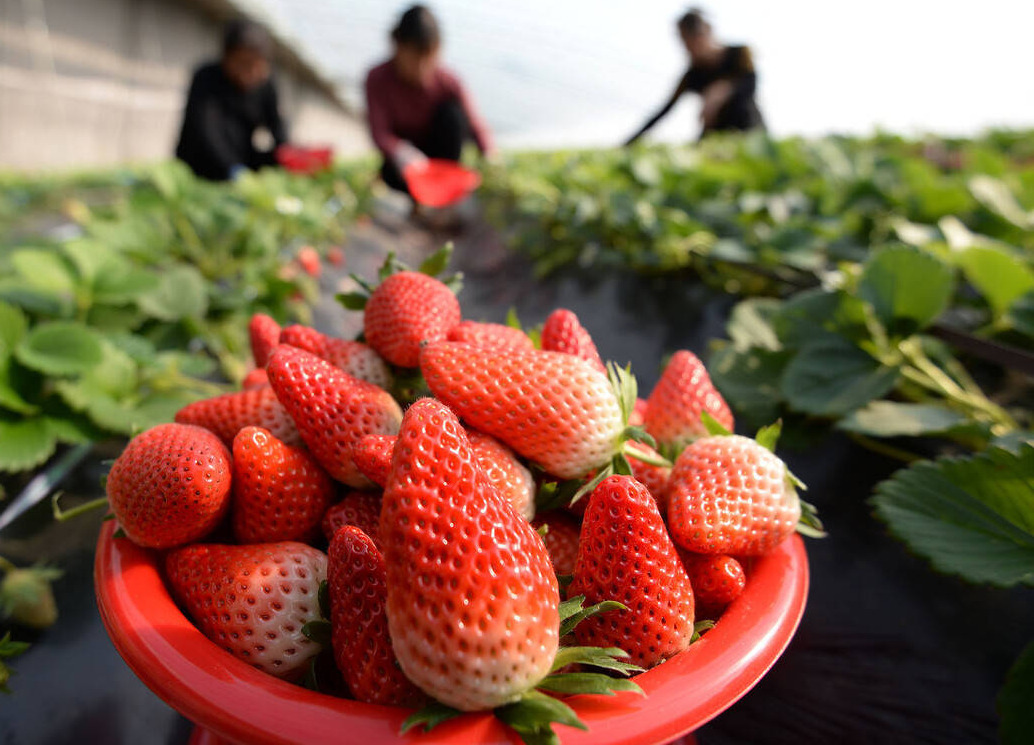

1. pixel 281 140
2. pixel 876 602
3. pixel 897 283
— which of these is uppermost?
pixel 897 283

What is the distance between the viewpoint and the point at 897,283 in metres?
1.10

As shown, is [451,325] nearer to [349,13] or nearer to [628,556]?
[628,556]

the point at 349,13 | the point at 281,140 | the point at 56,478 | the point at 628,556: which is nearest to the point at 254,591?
the point at 628,556

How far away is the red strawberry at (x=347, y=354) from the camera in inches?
28.9

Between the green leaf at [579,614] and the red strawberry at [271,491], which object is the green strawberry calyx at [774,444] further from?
the red strawberry at [271,491]

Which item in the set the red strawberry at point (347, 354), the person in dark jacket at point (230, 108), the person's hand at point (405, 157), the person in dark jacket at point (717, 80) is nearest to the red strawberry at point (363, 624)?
the red strawberry at point (347, 354)

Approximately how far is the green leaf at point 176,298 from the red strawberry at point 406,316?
82 centimetres

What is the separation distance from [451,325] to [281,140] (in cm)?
421

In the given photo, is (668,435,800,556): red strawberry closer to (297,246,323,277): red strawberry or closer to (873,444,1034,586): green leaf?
(873,444,1034,586): green leaf

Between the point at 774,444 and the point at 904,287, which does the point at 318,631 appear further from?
the point at 904,287

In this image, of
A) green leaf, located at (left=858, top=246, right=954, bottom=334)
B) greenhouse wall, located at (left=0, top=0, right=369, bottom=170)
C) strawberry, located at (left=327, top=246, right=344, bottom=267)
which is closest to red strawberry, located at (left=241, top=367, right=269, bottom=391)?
green leaf, located at (left=858, top=246, right=954, bottom=334)

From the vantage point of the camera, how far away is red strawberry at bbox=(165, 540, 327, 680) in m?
0.54

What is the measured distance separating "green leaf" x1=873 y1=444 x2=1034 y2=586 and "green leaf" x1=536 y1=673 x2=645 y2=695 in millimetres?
418

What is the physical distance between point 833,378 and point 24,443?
120cm
